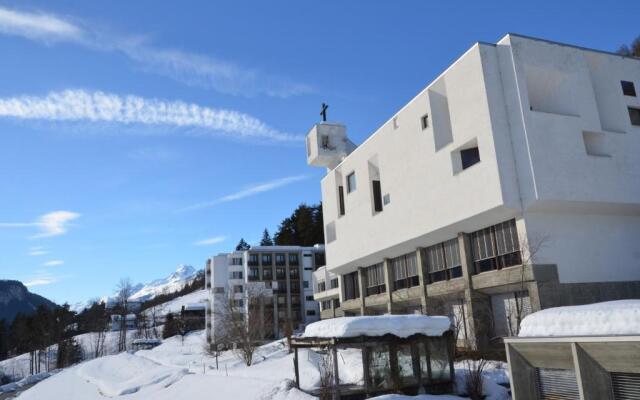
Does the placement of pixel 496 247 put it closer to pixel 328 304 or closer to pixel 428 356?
pixel 428 356

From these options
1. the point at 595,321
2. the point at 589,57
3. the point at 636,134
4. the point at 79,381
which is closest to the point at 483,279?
the point at 636,134

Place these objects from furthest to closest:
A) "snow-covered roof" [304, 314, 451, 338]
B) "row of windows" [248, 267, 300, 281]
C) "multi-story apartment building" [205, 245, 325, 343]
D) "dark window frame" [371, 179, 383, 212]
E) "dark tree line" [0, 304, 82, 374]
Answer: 1. "dark tree line" [0, 304, 82, 374]
2. "row of windows" [248, 267, 300, 281]
3. "multi-story apartment building" [205, 245, 325, 343]
4. "dark window frame" [371, 179, 383, 212]
5. "snow-covered roof" [304, 314, 451, 338]

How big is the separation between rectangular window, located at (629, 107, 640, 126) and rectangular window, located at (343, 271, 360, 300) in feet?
75.6

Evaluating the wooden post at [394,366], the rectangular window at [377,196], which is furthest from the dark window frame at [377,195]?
the wooden post at [394,366]

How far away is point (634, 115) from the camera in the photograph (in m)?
28.1

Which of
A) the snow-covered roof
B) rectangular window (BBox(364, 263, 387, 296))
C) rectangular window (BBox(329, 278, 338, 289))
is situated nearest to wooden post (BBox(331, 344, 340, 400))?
the snow-covered roof

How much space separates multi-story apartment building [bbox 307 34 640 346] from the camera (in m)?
24.0

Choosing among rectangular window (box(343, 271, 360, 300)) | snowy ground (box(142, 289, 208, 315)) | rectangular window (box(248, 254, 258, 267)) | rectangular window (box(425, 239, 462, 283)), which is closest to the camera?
rectangular window (box(425, 239, 462, 283))

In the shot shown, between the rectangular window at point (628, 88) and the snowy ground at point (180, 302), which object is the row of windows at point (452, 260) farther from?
the snowy ground at point (180, 302)

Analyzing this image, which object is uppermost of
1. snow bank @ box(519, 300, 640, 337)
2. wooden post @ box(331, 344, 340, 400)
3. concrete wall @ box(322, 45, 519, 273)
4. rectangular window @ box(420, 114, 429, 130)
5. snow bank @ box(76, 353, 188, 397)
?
rectangular window @ box(420, 114, 429, 130)

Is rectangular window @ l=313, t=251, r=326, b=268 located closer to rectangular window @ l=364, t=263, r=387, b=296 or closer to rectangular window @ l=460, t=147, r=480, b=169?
rectangular window @ l=364, t=263, r=387, b=296

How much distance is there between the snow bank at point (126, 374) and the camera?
123ft

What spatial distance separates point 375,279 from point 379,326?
22.0 m

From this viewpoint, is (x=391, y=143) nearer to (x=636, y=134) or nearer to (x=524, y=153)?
(x=524, y=153)
